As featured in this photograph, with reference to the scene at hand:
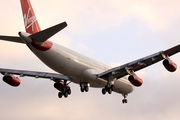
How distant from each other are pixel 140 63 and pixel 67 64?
311 inches

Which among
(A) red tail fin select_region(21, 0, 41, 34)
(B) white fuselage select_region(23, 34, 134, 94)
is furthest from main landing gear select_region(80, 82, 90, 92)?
(A) red tail fin select_region(21, 0, 41, 34)

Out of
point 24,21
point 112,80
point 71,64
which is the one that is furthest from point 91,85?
point 24,21

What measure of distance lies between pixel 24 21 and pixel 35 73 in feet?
28.6

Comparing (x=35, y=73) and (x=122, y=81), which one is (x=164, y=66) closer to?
A: (x=122, y=81)

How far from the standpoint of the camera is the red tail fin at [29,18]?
3253 cm

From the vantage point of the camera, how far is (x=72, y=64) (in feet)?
110

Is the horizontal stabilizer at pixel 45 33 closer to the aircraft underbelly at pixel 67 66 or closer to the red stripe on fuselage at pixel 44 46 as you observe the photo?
the red stripe on fuselage at pixel 44 46

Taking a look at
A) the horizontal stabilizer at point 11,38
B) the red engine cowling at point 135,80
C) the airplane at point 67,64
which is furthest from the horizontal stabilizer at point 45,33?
the red engine cowling at point 135,80

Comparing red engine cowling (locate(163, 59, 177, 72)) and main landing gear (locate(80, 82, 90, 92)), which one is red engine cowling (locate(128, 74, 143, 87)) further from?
main landing gear (locate(80, 82, 90, 92))

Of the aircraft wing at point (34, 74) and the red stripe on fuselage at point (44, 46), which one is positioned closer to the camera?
the red stripe on fuselage at point (44, 46)

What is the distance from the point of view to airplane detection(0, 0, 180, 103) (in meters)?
30.4

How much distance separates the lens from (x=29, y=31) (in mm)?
32312

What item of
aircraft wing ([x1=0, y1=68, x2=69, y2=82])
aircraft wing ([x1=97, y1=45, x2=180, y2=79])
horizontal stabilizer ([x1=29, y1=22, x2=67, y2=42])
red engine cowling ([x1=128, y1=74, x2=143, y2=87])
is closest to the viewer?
horizontal stabilizer ([x1=29, y1=22, x2=67, y2=42])

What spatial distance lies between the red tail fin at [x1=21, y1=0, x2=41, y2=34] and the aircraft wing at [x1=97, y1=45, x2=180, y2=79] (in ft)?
29.4
